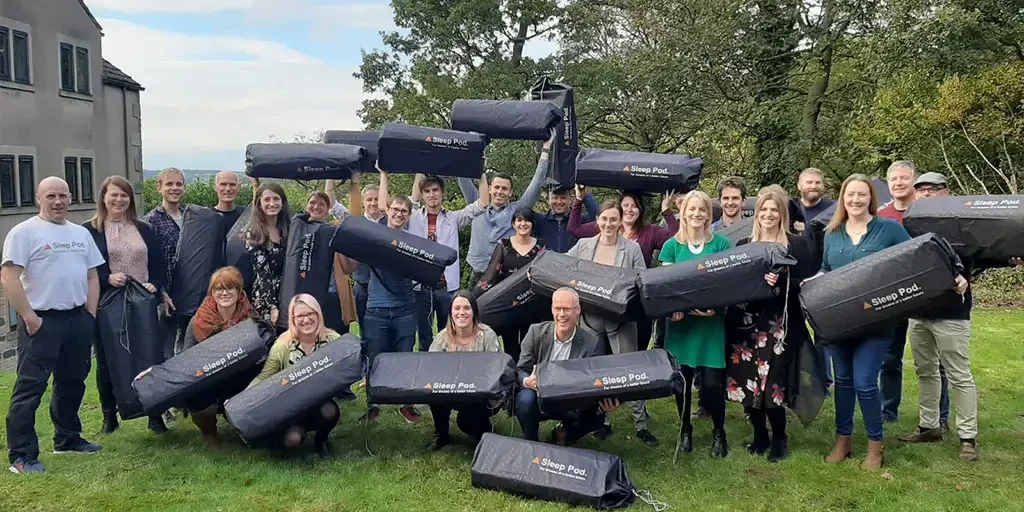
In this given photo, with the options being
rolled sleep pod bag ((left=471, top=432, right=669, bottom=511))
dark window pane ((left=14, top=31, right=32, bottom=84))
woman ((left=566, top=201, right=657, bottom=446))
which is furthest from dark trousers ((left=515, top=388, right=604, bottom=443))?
dark window pane ((left=14, top=31, right=32, bottom=84))

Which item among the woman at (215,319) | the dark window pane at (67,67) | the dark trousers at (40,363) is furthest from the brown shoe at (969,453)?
the dark window pane at (67,67)

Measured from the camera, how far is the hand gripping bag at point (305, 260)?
5.55 m

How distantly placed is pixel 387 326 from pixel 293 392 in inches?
52.6

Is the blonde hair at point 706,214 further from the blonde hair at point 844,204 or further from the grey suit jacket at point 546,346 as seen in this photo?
the grey suit jacket at point 546,346

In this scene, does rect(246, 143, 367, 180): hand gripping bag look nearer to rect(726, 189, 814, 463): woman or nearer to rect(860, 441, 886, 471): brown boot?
rect(726, 189, 814, 463): woman

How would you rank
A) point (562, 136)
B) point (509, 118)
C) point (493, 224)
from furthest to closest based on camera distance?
point (562, 136) < point (509, 118) < point (493, 224)

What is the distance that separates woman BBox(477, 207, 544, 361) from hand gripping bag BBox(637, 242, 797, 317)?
1226mm

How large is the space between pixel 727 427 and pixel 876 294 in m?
1.85

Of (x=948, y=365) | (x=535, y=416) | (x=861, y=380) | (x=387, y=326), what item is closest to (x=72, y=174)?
(x=387, y=326)

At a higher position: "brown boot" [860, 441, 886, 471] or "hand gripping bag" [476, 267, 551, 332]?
"hand gripping bag" [476, 267, 551, 332]

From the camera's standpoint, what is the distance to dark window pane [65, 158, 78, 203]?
67.3 feet

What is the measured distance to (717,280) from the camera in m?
4.58

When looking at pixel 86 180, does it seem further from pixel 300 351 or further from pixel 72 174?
pixel 300 351

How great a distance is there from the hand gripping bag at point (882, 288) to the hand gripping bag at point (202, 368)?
142 inches
